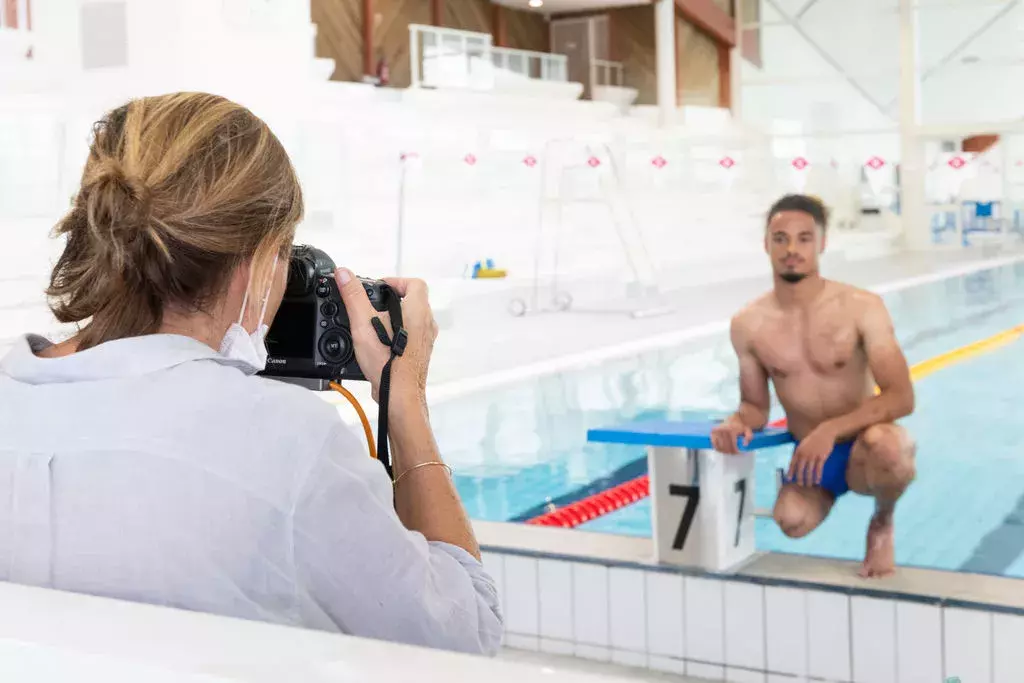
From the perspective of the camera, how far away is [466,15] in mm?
16734

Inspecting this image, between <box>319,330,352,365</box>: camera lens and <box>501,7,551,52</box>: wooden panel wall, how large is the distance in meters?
17.0

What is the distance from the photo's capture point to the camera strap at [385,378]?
119cm

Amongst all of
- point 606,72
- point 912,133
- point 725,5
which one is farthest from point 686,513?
point 725,5

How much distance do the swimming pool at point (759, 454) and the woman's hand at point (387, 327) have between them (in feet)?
6.98

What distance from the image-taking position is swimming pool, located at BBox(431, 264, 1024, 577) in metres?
4.03

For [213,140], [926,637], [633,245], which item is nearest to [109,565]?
[213,140]

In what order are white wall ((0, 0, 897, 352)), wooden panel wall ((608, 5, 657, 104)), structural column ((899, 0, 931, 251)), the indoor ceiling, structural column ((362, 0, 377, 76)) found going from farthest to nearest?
structural column ((899, 0, 931, 251))
wooden panel wall ((608, 5, 657, 104))
the indoor ceiling
structural column ((362, 0, 377, 76))
white wall ((0, 0, 897, 352))

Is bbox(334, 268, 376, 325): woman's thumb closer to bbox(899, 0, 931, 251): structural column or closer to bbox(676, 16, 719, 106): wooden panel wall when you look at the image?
bbox(676, 16, 719, 106): wooden panel wall

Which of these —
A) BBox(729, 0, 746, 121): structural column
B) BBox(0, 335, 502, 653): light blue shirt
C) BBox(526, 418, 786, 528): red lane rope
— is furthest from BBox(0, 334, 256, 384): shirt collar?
BBox(729, 0, 746, 121): structural column

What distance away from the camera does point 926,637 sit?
2541 mm

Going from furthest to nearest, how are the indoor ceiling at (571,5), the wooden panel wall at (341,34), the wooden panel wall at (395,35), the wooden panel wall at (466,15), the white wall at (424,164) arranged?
the indoor ceiling at (571,5)
the wooden panel wall at (466,15)
the wooden panel wall at (395,35)
the wooden panel wall at (341,34)
the white wall at (424,164)

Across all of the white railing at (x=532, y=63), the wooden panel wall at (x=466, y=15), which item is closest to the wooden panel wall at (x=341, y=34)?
the wooden panel wall at (x=466, y=15)

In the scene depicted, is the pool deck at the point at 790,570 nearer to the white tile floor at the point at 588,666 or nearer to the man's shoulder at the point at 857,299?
the white tile floor at the point at 588,666

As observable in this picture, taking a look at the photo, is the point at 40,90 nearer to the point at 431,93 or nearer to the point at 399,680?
the point at 431,93
